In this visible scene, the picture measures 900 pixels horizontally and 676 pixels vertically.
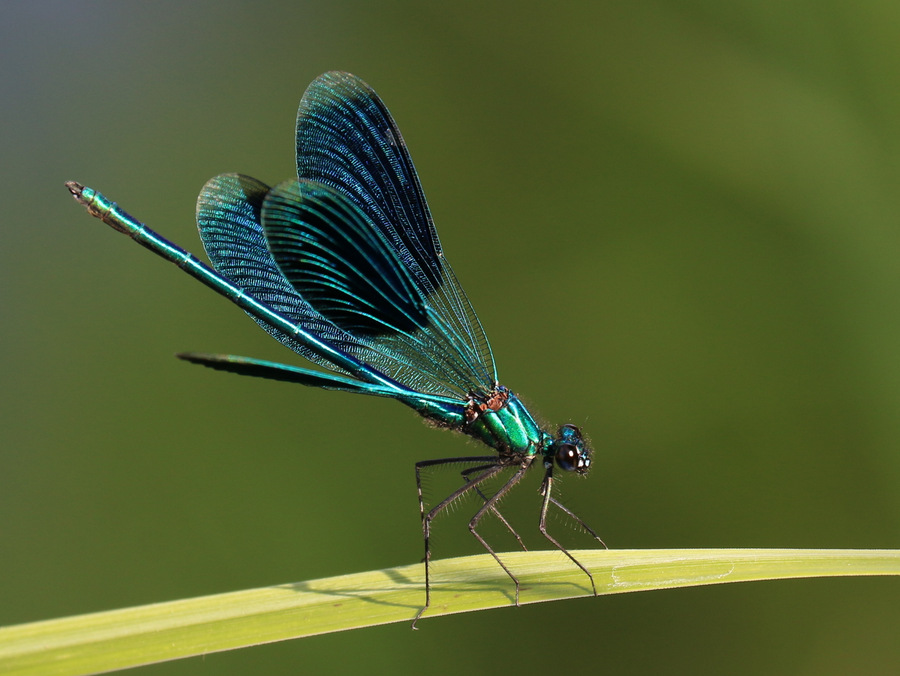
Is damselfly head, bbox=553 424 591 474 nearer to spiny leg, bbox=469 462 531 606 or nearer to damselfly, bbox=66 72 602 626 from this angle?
damselfly, bbox=66 72 602 626

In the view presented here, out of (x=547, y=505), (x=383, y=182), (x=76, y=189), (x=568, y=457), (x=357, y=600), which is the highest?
(x=383, y=182)

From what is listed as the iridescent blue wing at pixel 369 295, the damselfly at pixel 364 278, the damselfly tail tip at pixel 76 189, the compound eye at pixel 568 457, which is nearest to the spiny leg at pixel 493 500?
the damselfly at pixel 364 278

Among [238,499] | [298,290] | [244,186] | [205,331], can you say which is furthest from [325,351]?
[205,331]

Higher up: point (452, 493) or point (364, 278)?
point (364, 278)

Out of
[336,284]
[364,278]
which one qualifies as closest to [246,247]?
[336,284]

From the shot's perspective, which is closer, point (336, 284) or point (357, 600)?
point (357, 600)

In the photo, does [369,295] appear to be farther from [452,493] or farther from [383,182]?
[452,493]
